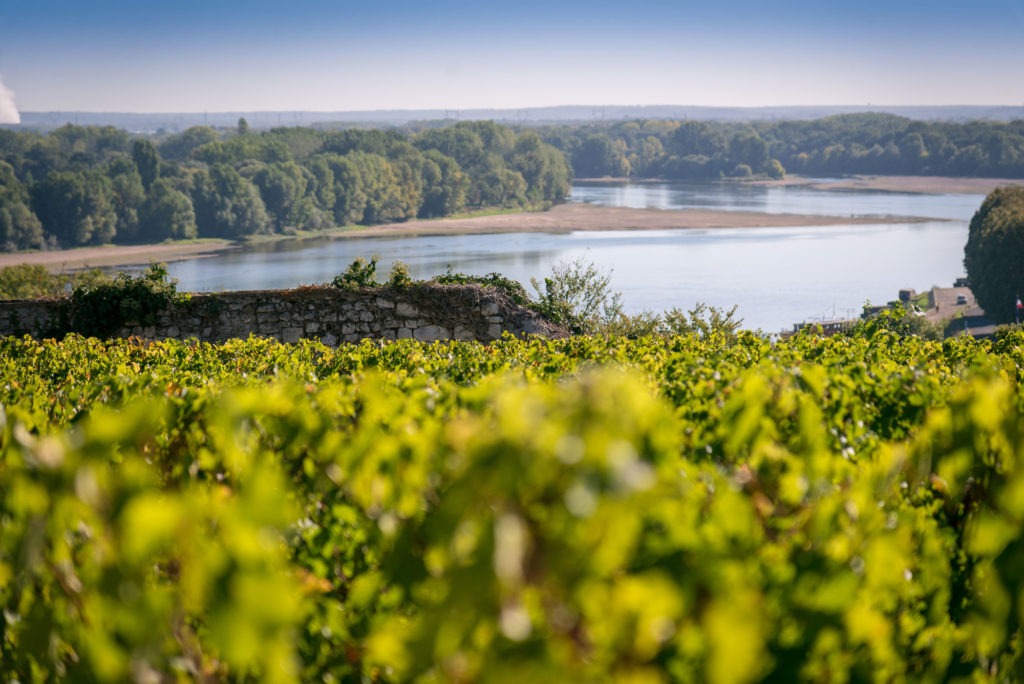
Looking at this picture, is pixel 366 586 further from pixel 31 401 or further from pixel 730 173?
pixel 730 173

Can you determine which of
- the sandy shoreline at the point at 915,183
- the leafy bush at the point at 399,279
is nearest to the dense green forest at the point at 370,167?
the sandy shoreline at the point at 915,183

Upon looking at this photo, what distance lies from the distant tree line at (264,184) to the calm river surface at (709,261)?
10.8 metres

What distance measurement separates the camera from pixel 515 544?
4.14 ft

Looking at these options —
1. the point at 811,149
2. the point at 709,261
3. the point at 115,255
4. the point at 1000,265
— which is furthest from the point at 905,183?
the point at 115,255

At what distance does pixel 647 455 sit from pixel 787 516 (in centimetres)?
46

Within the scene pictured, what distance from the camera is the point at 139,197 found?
8006 cm

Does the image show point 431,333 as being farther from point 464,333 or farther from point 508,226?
point 508,226

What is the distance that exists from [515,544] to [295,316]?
1095 cm

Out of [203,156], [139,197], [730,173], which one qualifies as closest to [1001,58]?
[730,173]

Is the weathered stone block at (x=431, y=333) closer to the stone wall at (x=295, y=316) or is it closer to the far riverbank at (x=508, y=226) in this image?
the stone wall at (x=295, y=316)

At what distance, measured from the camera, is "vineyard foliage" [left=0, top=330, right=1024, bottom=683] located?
1.29 metres

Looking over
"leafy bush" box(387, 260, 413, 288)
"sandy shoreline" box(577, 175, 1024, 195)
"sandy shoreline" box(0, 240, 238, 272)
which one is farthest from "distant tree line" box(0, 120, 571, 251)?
"leafy bush" box(387, 260, 413, 288)

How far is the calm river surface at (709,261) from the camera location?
45906mm

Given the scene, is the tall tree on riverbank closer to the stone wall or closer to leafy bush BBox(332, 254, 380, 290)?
the stone wall
